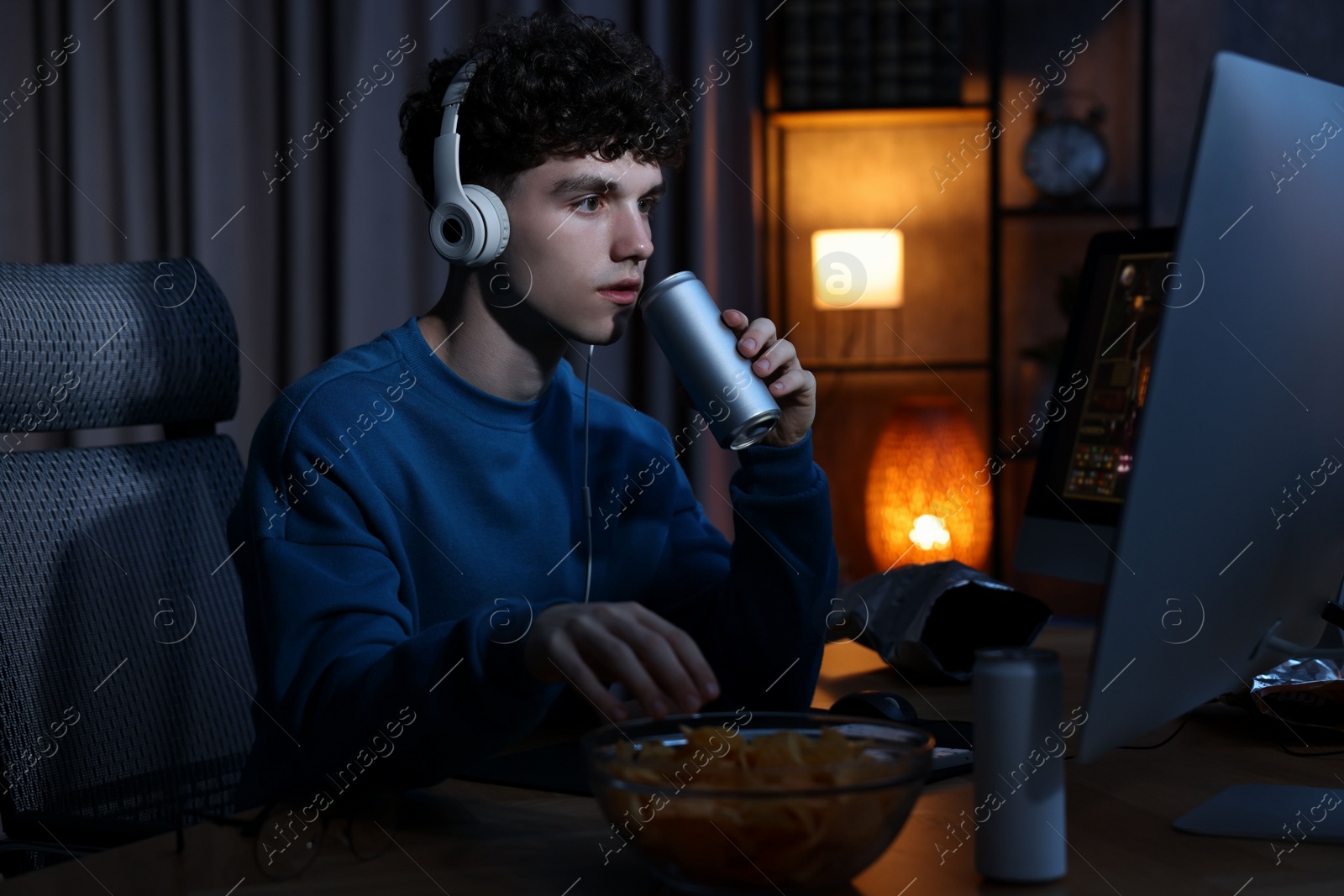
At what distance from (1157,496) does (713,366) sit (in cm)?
42

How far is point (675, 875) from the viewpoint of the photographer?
A: 1.74 feet

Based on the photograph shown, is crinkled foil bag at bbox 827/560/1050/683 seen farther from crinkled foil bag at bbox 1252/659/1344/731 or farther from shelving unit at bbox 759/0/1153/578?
shelving unit at bbox 759/0/1153/578

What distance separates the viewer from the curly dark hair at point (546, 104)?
3.55 ft

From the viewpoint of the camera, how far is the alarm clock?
2947 mm

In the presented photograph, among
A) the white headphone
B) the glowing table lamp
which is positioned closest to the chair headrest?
the white headphone

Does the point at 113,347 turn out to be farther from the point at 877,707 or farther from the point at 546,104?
the point at 877,707

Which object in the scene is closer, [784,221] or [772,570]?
[772,570]

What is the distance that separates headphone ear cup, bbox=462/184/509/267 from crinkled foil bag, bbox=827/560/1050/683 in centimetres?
50

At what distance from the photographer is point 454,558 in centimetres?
105

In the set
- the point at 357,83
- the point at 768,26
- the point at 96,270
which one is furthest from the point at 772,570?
the point at 768,26

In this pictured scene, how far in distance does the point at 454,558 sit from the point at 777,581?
11.4 inches

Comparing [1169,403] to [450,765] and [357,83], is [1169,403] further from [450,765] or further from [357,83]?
[357,83]

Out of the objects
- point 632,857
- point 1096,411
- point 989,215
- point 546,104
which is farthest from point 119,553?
point 989,215

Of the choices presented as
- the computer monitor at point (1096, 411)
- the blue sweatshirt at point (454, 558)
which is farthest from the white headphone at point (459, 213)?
the computer monitor at point (1096, 411)
